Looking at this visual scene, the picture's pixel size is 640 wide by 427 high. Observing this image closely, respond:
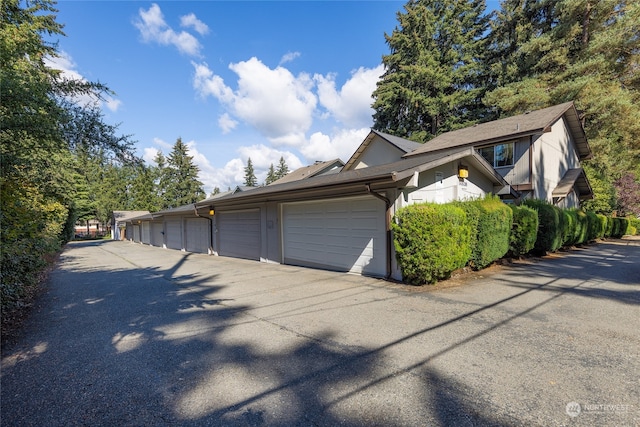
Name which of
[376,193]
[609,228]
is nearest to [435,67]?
[609,228]

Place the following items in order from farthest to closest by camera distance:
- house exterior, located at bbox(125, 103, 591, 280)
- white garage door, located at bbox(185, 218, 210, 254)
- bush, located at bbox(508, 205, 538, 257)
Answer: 1. white garage door, located at bbox(185, 218, 210, 254)
2. bush, located at bbox(508, 205, 538, 257)
3. house exterior, located at bbox(125, 103, 591, 280)

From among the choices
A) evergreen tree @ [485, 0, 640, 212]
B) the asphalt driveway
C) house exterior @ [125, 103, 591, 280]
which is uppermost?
evergreen tree @ [485, 0, 640, 212]

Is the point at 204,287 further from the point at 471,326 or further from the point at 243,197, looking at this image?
the point at 471,326

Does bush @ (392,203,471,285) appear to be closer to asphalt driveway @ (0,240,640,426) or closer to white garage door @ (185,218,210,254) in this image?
asphalt driveway @ (0,240,640,426)

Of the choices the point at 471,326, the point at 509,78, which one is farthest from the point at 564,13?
the point at 471,326

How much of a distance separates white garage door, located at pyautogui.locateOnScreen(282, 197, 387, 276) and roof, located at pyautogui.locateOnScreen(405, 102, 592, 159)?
31.4ft

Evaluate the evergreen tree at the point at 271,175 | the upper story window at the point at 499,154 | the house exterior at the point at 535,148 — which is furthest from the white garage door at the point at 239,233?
the evergreen tree at the point at 271,175

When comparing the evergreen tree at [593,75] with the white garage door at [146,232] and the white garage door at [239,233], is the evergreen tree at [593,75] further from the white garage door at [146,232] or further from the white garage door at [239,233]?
the white garage door at [146,232]

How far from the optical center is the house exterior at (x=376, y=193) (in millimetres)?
7188

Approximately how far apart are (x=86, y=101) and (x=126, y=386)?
4150 mm

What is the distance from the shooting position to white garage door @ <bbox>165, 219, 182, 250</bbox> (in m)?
18.3

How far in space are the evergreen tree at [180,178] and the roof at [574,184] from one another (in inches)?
1739

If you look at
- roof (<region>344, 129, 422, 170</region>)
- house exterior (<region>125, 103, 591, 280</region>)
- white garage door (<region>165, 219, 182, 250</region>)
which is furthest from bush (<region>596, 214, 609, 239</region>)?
white garage door (<region>165, 219, 182, 250</region>)

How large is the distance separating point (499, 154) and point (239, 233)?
13415 millimetres
